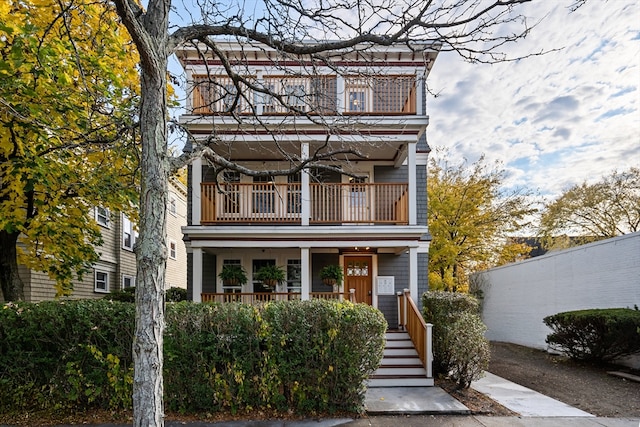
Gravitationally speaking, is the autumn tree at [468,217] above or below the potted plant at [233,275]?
above

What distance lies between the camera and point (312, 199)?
1040 centimetres

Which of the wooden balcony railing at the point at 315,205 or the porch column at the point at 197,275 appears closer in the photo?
the porch column at the point at 197,275

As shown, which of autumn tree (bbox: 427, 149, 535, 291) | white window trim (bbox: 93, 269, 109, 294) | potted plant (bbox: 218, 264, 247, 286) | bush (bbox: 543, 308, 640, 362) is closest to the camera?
bush (bbox: 543, 308, 640, 362)

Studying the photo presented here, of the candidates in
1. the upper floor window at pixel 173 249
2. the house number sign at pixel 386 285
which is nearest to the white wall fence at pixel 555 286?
the house number sign at pixel 386 285

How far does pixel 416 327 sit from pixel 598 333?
419 cm

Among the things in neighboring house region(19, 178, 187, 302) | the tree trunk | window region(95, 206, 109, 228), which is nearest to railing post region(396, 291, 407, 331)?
neighboring house region(19, 178, 187, 302)

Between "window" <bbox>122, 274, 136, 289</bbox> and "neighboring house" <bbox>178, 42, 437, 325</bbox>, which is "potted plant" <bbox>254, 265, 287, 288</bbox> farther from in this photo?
"window" <bbox>122, 274, 136, 289</bbox>

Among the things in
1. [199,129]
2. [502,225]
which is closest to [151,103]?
[199,129]

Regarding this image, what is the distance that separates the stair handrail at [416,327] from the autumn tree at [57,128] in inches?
256

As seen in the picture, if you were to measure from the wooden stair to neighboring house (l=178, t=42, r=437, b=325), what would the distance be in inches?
56.6

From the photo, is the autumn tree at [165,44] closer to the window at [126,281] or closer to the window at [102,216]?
the window at [102,216]

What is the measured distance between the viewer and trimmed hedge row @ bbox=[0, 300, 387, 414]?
6.42 metres

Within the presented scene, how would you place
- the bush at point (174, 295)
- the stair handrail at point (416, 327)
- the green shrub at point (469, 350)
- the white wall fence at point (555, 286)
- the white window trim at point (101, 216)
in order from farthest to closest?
the white window trim at point (101, 216) → the bush at point (174, 295) → the white wall fence at point (555, 286) → the stair handrail at point (416, 327) → the green shrub at point (469, 350)

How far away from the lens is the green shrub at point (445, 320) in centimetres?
880
